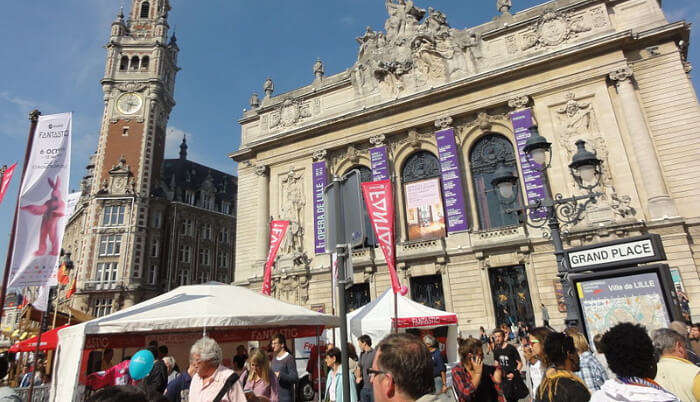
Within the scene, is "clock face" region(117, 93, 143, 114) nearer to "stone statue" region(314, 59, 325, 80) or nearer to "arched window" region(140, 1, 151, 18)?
"arched window" region(140, 1, 151, 18)

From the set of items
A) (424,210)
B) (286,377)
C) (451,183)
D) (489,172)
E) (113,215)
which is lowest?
(286,377)

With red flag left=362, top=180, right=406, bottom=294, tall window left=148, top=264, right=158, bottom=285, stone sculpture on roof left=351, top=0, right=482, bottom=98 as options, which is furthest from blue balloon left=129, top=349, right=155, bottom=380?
tall window left=148, top=264, right=158, bottom=285

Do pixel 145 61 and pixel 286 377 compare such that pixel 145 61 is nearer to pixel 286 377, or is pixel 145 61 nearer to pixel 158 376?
pixel 158 376

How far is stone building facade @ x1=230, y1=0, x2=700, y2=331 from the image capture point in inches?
704

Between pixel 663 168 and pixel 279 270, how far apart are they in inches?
807

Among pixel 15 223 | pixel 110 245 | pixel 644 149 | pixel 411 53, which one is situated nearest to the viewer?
pixel 15 223

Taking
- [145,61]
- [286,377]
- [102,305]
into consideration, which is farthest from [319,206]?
[145,61]

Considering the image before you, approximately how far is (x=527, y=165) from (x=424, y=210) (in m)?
5.87

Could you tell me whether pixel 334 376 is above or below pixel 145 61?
below

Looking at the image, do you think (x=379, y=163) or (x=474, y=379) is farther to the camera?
(x=379, y=163)

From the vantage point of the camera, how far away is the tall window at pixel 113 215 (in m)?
36.7

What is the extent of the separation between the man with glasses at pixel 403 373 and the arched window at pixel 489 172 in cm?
2011

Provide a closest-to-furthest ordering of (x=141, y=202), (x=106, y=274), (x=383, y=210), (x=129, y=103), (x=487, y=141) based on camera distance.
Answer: (x=383, y=210) → (x=487, y=141) → (x=106, y=274) → (x=141, y=202) → (x=129, y=103)

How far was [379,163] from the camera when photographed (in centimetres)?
2367
